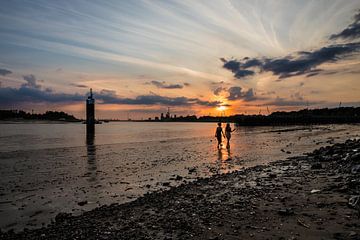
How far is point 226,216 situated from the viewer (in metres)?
7.32

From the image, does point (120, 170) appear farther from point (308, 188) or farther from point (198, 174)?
point (308, 188)

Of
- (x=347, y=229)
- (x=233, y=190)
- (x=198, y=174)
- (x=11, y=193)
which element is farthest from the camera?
(x=198, y=174)

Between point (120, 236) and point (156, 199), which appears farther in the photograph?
point (156, 199)

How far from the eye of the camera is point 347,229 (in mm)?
5934

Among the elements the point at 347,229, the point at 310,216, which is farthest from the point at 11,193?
the point at 347,229

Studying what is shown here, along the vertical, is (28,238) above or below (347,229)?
below

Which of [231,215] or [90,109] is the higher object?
[90,109]

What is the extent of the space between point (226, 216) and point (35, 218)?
606 cm

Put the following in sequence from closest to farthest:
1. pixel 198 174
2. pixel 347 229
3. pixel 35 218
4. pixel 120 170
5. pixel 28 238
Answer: pixel 347 229
pixel 28 238
pixel 35 218
pixel 198 174
pixel 120 170

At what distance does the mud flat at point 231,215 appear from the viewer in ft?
20.4

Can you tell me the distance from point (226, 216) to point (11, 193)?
384 inches

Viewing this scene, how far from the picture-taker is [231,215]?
7.36 m

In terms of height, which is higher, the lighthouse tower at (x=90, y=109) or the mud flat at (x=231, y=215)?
the lighthouse tower at (x=90, y=109)

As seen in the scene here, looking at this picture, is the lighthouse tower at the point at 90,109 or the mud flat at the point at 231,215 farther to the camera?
the lighthouse tower at the point at 90,109
